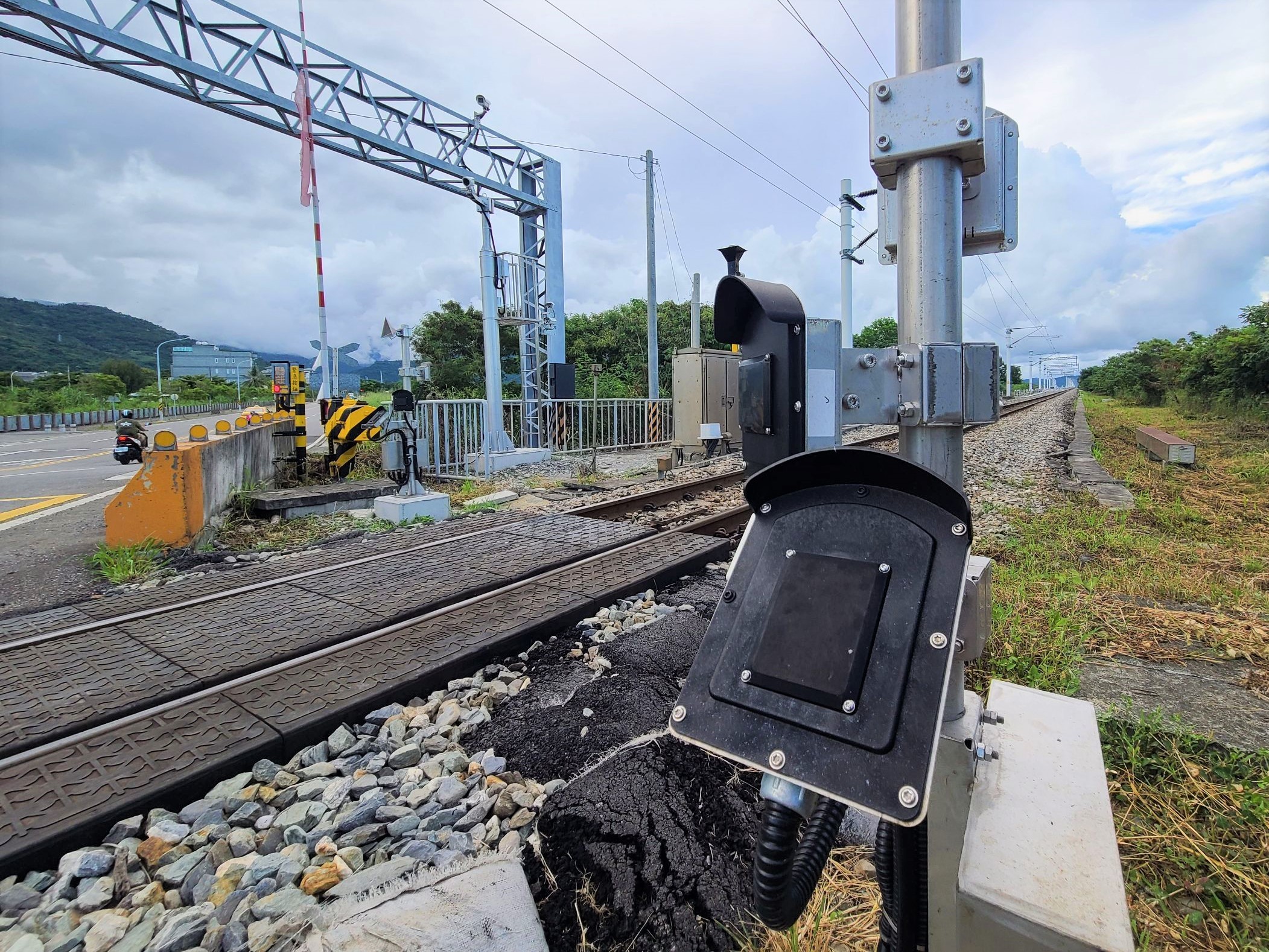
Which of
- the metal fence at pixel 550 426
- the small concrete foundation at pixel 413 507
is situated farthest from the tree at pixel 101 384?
the small concrete foundation at pixel 413 507

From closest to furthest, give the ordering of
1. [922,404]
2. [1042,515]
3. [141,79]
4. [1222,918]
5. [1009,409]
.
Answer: [922,404]
[1222,918]
[1042,515]
[141,79]
[1009,409]

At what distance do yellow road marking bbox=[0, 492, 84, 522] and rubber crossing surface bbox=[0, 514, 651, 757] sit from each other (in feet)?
14.0

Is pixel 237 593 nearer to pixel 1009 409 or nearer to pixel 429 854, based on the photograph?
pixel 429 854

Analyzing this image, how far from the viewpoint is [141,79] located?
9.27 metres

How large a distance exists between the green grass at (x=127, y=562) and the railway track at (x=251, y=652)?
2.54ft

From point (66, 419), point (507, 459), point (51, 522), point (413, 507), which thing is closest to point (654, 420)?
point (507, 459)

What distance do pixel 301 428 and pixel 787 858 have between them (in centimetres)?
891

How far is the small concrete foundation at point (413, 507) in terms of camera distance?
638 cm

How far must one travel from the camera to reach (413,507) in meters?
6.45

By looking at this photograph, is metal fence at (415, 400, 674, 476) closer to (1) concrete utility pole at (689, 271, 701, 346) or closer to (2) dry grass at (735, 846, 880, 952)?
(1) concrete utility pole at (689, 271, 701, 346)

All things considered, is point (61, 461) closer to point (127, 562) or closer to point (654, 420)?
point (127, 562)

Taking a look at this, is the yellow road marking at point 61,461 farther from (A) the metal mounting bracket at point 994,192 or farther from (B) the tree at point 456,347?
(A) the metal mounting bracket at point 994,192

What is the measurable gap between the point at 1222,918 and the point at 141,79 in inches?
524

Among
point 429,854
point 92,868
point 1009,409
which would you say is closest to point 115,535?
point 92,868
